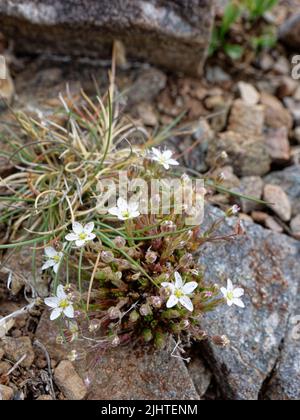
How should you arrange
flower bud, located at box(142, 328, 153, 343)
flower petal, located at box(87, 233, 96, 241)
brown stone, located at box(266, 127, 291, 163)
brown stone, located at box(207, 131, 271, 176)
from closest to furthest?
flower petal, located at box(87, 233, 96, 241) < flower bud, located at box(142, 328, 153, 343) < brown stone, located at box(207, 131, 271, 176) < brown stone, located at box(266, 127, 291, 163)

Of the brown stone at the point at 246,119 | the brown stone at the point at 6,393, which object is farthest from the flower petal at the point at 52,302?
the brown stone at the point at 246,119

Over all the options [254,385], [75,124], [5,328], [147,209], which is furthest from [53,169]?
[254,385]

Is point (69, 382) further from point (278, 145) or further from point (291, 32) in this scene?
point (291, 32)

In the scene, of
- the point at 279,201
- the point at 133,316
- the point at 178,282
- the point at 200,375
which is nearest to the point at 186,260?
the point at 178,282

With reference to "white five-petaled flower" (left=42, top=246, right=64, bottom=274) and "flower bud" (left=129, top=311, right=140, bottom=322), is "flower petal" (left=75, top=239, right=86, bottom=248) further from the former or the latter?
"flower bud" (left=129, top=311, right=140, bottom=322)

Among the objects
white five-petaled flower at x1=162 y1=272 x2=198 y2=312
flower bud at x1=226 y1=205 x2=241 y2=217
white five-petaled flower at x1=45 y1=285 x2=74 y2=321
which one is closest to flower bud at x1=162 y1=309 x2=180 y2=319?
white five-petaled flower at x1=162 y1=272 x2=198 y2=312

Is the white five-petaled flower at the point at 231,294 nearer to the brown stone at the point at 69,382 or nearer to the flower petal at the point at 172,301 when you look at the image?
the flower petal at the point at 172,301
